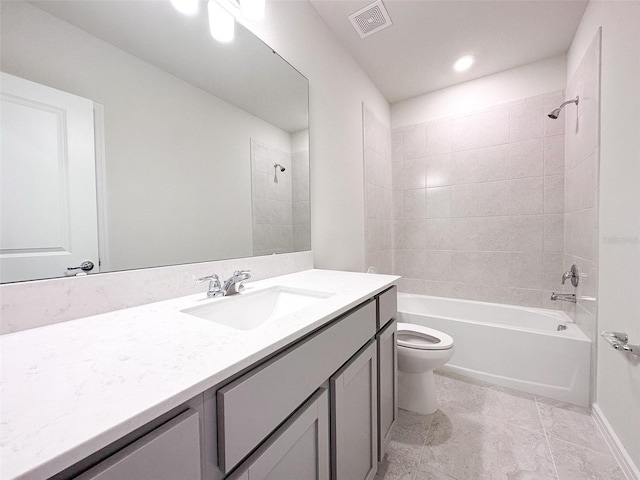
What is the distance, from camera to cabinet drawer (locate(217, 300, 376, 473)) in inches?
19.1

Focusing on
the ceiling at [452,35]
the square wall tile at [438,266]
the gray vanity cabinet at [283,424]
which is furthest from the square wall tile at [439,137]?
the gray vanity cabinet at [283,424]

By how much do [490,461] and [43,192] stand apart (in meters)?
2.05

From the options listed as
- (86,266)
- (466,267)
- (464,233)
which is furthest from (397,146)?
(86,266)

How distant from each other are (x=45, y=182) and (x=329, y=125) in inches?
62.8

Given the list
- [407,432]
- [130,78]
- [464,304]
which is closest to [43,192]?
[130,78]

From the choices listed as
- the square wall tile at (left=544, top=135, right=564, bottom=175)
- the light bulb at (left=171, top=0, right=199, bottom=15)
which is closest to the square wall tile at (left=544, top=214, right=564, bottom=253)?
the square wall tile at (left=544, top=135, right=564, bottom=175)

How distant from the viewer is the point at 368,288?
1.10m

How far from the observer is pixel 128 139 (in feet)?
2.88

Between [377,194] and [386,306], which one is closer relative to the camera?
[386,306]

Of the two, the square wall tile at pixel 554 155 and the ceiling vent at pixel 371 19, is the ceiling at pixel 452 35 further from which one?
the square wall tile at pixel 554 155

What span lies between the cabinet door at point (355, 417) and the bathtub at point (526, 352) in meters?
1.30

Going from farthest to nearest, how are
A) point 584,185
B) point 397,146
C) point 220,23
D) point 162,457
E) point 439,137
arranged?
point 397,146, point 439,137, point 584,185, point 220,23, point 162,457

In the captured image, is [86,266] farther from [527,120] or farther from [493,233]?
[527,120]

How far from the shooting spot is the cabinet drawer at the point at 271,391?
0.49 m
